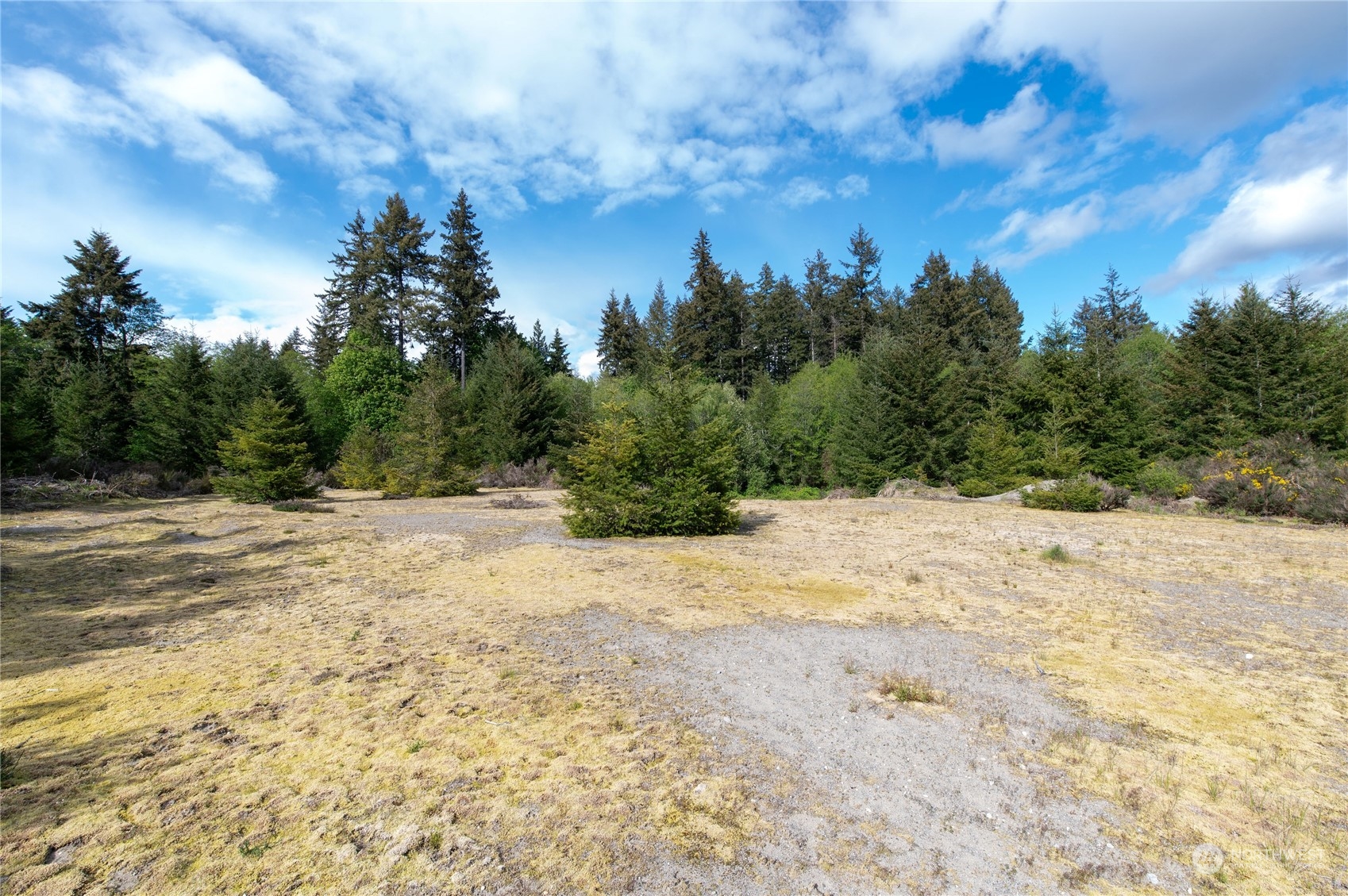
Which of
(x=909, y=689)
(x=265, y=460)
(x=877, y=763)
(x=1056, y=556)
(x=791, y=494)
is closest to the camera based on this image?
(x=877, y=763)

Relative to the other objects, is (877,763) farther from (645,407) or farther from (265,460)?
(265,460)

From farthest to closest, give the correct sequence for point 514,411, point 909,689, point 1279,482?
point 514,411 < point 1279,482 < point 909,689

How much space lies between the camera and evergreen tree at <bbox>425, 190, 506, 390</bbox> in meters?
34.6

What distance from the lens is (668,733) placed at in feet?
10.9

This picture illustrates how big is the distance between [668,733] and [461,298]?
118ft

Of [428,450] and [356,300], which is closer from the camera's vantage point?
[428,450]

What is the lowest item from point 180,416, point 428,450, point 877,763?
point 877,763

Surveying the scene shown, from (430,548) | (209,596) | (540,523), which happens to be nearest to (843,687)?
(209,596)

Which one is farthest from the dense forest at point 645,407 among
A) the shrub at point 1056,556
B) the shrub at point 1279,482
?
the shrub at point 1056,556

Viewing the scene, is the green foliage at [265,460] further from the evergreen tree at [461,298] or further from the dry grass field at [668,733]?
the evergreen tree at [461,298]

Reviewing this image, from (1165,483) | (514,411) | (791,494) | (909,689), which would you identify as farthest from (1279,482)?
(514,411)

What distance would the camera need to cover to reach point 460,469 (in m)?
20.3

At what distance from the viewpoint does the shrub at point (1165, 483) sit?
1584 centimetres

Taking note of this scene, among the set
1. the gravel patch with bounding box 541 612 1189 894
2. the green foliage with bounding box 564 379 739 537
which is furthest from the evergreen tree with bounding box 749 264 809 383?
the gravel patch with bounding box 541 612 1189 894
